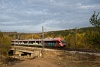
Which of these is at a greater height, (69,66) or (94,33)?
(94,33)

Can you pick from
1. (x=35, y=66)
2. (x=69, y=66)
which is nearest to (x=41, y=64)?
(x=35, y=66)

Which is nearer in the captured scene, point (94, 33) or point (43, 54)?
point (94, 33)

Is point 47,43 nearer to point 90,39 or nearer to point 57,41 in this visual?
point 57,41

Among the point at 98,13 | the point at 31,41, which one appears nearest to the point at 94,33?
the point at 98,13

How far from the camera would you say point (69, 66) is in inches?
813

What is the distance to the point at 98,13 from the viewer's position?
68.4 feet

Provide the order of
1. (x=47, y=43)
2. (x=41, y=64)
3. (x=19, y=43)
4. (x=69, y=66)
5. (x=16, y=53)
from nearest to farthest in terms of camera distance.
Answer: (x=69, y=66) < (x=41, y=64) < (x=47, y=43) < (x=16, y=53) < (x=19, y=43)

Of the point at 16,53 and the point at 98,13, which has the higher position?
the point at 98,13

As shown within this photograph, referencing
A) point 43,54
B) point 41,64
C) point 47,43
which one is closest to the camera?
point 41,64

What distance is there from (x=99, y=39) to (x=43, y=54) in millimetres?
14987

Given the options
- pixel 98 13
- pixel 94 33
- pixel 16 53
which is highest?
pixel 98 13

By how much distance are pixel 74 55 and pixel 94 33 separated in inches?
340

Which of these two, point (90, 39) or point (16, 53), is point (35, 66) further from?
point (16, 53)

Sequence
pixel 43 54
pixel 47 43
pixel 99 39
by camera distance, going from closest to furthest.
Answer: pixel 99 39
pixel 43 54
pixel 47 43
